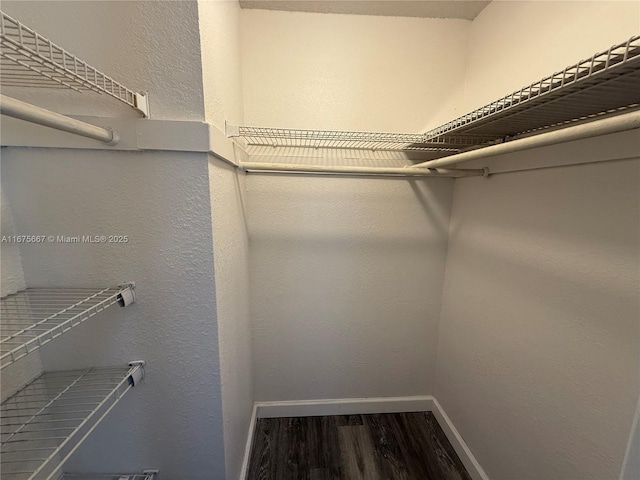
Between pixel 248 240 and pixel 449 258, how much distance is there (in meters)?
1.16

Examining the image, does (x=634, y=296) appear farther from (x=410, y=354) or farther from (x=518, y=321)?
(x=410, y=354)

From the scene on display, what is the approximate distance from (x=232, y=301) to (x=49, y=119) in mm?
756

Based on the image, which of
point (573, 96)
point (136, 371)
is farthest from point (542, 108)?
point (136, 371)

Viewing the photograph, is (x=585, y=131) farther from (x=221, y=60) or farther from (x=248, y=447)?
(x=248, y=447)

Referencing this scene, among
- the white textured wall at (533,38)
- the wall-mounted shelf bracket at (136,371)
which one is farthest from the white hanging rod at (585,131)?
the wall-mounted shelf bracket at (136,371)

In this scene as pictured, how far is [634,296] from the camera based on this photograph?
0.68 m

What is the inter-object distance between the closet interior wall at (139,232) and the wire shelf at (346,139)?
11.9 inches

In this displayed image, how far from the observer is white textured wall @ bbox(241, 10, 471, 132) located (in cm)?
128

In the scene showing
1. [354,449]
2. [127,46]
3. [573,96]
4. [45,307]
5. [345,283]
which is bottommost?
[354,449]

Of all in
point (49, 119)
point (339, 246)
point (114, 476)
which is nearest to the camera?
point (49, 119)

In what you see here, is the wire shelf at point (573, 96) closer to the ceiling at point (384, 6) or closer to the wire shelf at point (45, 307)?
the ceiling at point (384, 6)

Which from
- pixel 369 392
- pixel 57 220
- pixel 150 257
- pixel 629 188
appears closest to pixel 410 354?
pixel 369 392

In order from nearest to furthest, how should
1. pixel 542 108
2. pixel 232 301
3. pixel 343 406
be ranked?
pixel 542 108
pixel 232 301
pixel 343 406

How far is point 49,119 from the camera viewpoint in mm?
492
